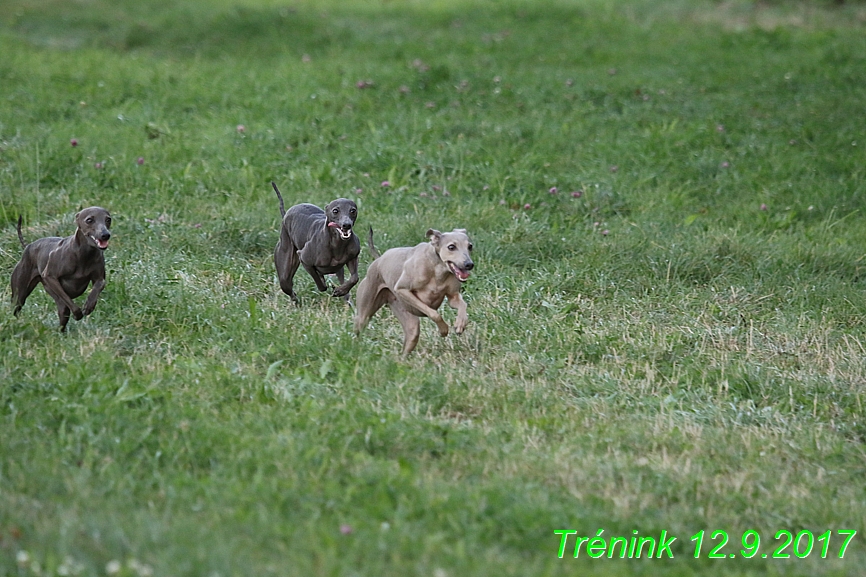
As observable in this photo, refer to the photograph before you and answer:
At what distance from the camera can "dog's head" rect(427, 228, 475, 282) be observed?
6.30 m

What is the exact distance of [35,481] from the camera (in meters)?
4.80

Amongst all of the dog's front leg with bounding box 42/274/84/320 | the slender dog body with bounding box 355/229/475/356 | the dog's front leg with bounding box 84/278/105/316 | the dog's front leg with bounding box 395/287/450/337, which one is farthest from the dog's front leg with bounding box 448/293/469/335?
the dog's front leg with bounding box 42/274/84/320

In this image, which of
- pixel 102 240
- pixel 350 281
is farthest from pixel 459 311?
pixel 102 240

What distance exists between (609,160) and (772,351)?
5697 mm

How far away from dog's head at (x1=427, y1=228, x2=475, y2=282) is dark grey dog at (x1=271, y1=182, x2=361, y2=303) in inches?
41.5

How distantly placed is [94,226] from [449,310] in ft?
9.60

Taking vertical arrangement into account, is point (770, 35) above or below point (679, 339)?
above

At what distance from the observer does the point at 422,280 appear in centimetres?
661

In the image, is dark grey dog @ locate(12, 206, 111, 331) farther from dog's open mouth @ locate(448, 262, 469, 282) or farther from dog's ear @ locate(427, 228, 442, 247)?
dog's open mouth @ locate(448, 262, 469, 282)

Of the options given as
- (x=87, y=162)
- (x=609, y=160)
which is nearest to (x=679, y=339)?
(x=609, y=160)

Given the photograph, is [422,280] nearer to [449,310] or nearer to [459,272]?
[459,272]

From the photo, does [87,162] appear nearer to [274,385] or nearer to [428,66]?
[428,66]

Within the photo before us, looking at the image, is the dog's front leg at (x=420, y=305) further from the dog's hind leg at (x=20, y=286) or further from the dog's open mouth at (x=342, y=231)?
the dog's hind leg at (x=20, y=286)

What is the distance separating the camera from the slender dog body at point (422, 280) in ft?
21.1
